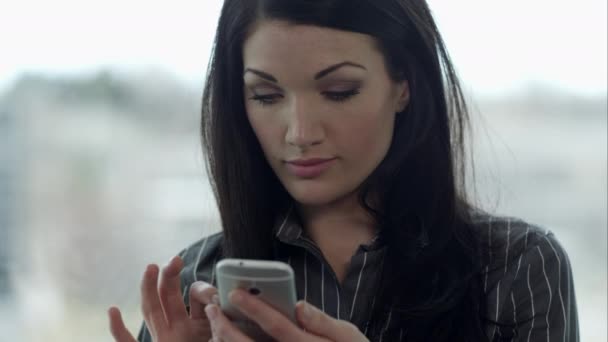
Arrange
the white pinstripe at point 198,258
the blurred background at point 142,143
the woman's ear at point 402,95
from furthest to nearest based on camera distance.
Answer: the blurred background at point 142,143 → the white pinstripe at point 198,258 → the woman's ear at point 402,95

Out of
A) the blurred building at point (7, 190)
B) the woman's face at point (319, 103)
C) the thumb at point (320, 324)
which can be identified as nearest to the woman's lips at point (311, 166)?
the woman's face at point (319, 103)

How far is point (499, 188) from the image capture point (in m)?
1.34

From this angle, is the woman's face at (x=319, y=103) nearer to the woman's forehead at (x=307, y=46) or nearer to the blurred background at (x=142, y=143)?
the woman's forehead at (x=307, y=46)

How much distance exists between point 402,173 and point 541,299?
0.78ft

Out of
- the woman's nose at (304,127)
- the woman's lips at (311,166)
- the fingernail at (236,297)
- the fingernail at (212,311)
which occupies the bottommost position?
the fingernail at (212,311)

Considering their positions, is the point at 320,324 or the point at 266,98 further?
the point at 266,98

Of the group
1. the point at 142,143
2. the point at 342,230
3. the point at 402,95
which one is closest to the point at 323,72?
the point at 402,95

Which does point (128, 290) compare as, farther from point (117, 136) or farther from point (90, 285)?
point (117, 136)

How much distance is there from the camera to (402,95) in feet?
3.26

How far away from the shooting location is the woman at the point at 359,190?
0.92 meters

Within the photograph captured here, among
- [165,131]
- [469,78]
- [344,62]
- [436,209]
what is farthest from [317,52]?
[165,131]

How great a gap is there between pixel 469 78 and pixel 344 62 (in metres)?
0.49

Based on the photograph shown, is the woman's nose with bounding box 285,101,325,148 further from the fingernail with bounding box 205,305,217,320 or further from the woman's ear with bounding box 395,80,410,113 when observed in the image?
the fingernail with bounding box 205,305,217,320

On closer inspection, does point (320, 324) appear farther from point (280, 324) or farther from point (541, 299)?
point (541, 299)
